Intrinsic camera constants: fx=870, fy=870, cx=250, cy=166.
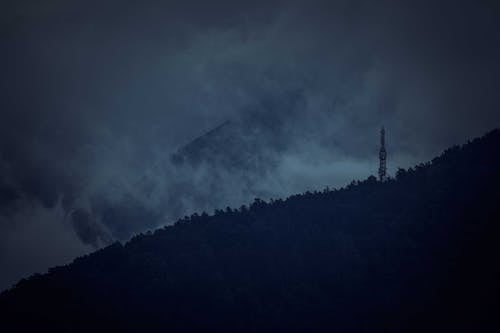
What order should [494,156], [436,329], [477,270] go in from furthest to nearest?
[494,156] → [477,270] → [436,329]

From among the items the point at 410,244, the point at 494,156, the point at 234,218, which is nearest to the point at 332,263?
the point at 410,244

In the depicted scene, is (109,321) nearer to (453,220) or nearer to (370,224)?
(370,224)

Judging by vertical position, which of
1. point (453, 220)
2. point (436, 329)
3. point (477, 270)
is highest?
point (453, 220)

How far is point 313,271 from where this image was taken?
139m

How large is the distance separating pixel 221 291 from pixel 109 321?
17901 mm

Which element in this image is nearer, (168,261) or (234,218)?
(168,261)

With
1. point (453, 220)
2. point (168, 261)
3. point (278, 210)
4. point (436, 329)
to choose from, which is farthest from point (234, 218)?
point (436, 329)

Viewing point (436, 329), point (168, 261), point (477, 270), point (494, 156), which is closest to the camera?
point (436, 329)

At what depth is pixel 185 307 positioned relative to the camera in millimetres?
134750

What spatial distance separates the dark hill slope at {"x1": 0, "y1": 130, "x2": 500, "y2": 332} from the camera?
127 metres

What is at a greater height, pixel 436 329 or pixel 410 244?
pixel 410 244

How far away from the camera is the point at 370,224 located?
502 ft

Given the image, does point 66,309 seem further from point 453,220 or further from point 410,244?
point 453,220

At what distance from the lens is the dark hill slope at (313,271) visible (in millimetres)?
127000
